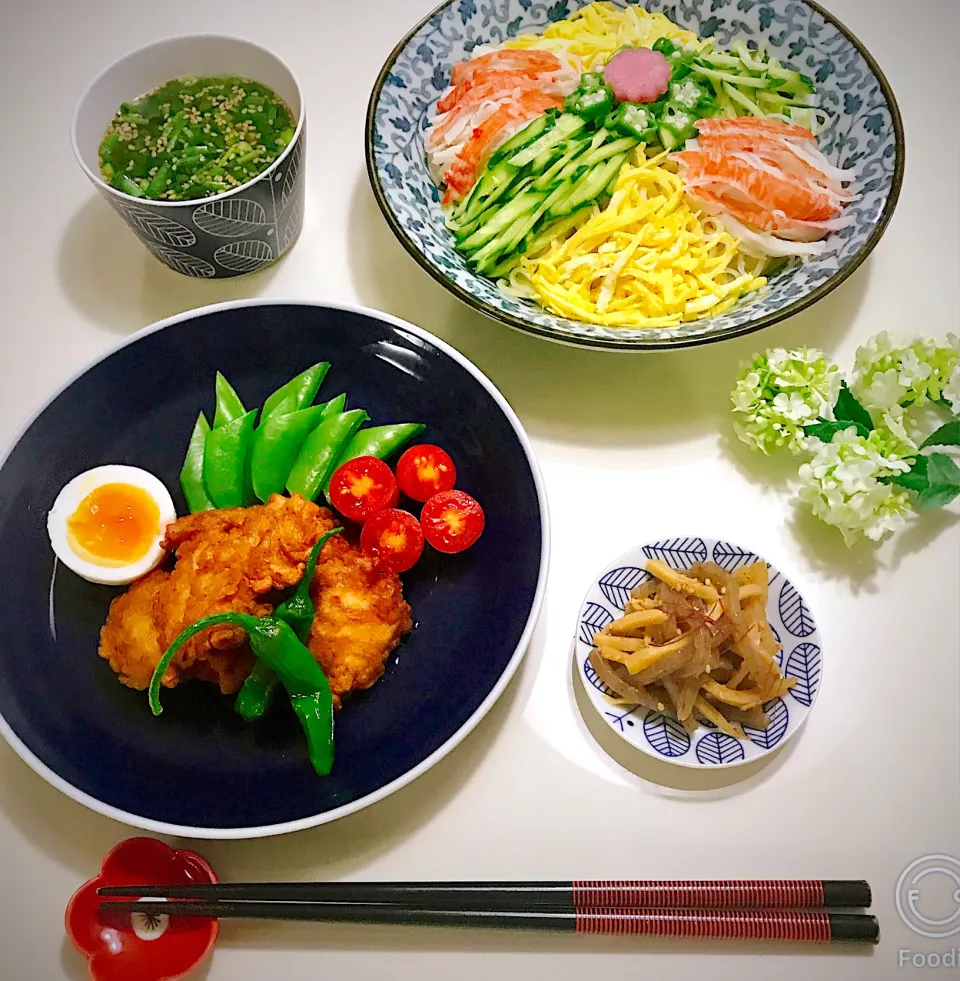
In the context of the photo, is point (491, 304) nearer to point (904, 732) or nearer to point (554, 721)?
point (554, 721)

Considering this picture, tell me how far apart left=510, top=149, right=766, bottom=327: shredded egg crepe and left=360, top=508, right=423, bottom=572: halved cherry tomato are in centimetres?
59

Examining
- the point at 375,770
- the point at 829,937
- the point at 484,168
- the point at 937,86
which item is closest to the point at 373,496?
the point at 375,770

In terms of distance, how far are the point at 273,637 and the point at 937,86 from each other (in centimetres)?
226

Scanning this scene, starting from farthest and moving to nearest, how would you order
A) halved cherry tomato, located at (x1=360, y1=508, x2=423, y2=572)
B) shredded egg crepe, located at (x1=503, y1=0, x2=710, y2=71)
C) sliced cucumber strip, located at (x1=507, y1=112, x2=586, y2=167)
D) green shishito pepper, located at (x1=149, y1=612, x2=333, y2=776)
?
shredded egg crepe, located at (x1=503, y1=0, x2=710, y2=71) → sliced cucumber strip, located at (x1=507, y1=112, x2=586, y2=167) → halved cherry tomato, located at (x1=360, y1=508, x2=423, y2=572) → green shishito pepper, located at (x1=149, y1=612, x2=333, y2=776)

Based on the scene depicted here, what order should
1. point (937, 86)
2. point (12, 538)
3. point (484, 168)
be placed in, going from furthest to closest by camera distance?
point (937, 86) → point (484, 168) → point (12, 538)

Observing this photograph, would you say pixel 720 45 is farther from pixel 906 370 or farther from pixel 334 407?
pixel 334 407

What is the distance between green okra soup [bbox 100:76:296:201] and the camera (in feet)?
6.21

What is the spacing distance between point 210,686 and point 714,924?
3.23 ft

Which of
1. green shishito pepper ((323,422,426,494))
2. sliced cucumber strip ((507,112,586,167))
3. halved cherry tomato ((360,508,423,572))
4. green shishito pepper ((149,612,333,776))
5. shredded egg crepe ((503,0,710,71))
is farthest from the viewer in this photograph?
shredded egg crepe ((503,0,710,71))

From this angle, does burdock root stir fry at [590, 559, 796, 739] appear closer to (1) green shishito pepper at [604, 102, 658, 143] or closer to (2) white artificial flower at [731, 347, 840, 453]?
(2) white artificial flower at [731, 347, 840, 453]

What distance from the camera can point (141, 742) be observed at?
154 centimetres

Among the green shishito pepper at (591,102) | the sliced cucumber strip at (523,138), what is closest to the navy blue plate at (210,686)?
the sliced cucumber strip at (523,138)

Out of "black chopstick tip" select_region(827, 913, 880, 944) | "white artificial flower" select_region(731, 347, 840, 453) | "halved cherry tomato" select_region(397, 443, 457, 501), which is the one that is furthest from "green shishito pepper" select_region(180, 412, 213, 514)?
"black chopstick tip" select_region(827, 913, 880, 944)

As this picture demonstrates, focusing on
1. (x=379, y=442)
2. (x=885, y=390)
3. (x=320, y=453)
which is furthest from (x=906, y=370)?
(x=320, y=453)
